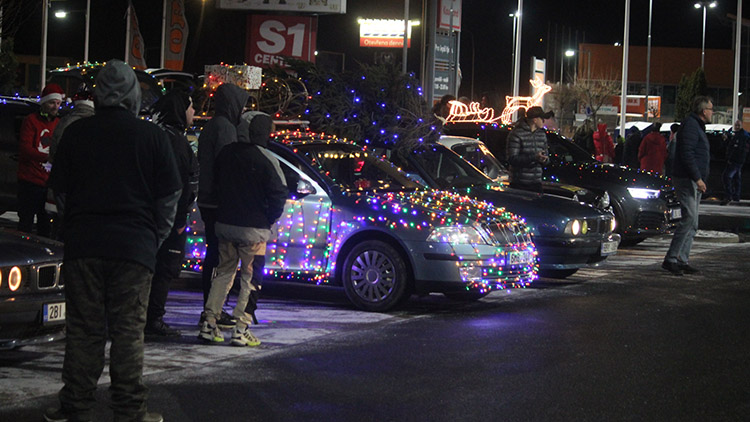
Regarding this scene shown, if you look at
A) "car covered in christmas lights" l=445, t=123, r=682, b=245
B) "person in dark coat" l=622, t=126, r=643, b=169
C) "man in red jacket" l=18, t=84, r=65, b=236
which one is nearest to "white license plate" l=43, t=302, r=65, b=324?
"man in red jacket" l=18, t=84, r=65, b=236

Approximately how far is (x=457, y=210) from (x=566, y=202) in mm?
2356

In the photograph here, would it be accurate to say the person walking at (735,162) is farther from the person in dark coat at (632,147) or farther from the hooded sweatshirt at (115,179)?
the hooded sweatshirt at (115,179)

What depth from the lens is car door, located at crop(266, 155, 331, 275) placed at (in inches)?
374

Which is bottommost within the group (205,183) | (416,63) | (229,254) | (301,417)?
(301,417)

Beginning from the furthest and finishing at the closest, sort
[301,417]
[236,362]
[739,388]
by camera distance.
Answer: [236,362]
[739,388]
[301,417]

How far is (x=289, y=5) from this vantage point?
27.8m

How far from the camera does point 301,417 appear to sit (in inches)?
227

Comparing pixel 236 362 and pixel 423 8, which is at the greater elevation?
pixel 423 8

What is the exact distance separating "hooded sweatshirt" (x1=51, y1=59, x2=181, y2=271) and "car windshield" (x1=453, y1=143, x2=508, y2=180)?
8.92m

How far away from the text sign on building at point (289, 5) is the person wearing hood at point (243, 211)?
801 inches

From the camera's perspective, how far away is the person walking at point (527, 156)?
13.2 meters

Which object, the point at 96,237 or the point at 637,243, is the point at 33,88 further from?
the point at 96,237

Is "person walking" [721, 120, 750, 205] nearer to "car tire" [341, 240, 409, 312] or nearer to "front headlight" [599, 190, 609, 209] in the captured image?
"front headlight" [599, 190, 609, 209]

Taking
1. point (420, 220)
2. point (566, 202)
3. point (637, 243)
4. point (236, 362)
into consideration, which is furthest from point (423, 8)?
point (236, 362)
